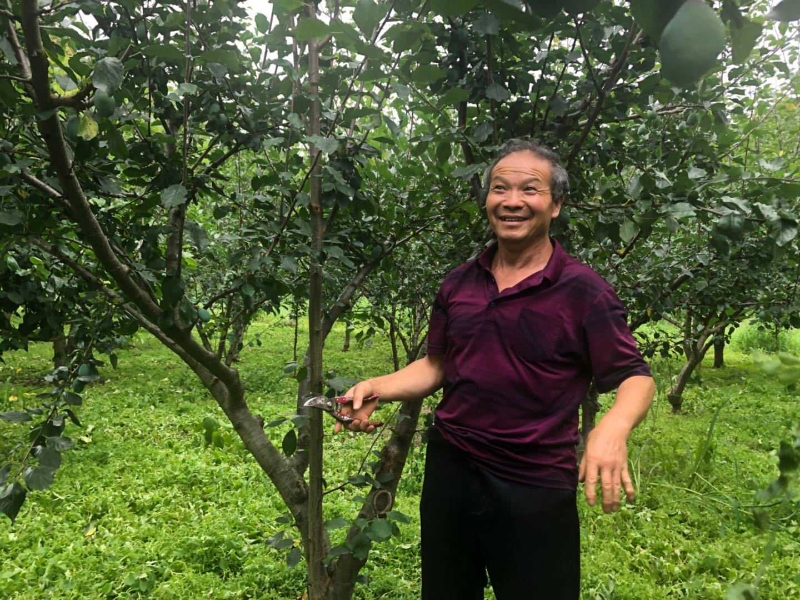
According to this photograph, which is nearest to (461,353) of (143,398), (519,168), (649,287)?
(519,168)

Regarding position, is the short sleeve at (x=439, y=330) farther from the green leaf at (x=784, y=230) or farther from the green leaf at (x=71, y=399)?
the green leaf at (x=71, y=399)

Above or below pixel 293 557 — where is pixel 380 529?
above

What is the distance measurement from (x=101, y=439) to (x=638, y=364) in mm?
5560

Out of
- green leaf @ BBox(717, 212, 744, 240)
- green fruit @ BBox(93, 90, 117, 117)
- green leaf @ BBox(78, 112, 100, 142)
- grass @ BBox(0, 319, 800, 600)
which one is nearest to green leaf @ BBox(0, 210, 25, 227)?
green leaf @ BBox(78, 112, 100, 142)

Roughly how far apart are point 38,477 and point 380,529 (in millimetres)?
854

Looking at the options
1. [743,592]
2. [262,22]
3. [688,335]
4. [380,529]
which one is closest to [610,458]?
[743,592]

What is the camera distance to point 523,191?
133cm

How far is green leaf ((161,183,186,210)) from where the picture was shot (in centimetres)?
127

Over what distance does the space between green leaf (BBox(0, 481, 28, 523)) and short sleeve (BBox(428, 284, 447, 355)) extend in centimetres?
102

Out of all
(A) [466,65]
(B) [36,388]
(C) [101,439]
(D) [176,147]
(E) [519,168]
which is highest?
(A) [466,65]

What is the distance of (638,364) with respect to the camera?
1.18 m

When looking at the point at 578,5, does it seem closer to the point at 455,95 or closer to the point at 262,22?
the point at 455,95

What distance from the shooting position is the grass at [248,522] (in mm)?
3045

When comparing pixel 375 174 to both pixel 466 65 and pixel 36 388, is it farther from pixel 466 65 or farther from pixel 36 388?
pixel 36 388
